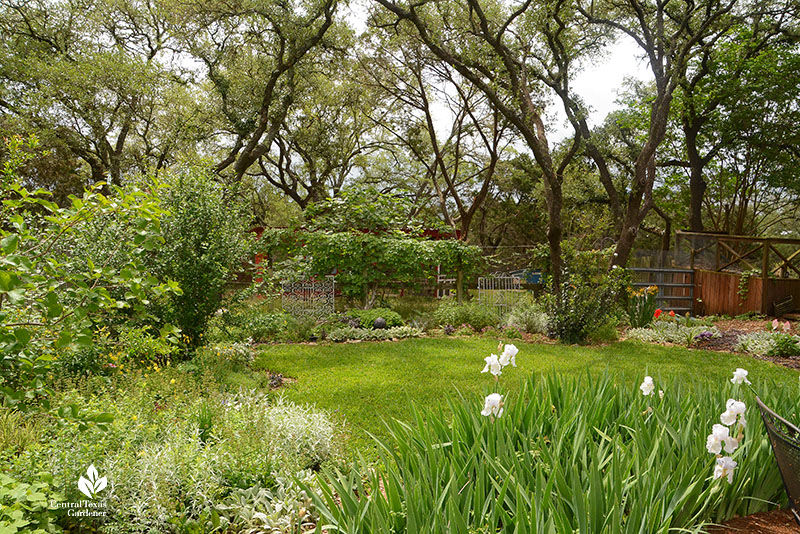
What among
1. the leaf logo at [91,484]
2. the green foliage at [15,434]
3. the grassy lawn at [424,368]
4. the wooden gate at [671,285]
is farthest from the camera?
the wooden gate at [671,285]

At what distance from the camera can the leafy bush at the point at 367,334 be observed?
855 cm

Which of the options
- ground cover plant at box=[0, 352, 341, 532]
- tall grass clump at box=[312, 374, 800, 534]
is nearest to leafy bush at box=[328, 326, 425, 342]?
ground cover plant at box=[0, 352, 341, 532]

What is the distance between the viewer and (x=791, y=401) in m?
2.82

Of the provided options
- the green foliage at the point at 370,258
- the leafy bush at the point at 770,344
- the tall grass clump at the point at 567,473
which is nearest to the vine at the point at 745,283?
the leafy bush at the point at 770,344

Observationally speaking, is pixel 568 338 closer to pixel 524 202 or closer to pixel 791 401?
pixel 791 401

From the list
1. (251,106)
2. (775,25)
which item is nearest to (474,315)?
(251,106)

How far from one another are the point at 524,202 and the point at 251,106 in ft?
46.8

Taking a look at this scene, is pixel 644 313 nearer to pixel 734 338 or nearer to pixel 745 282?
pixel 734 338

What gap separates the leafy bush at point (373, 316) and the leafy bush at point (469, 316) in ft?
2.97

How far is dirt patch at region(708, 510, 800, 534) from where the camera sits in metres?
1.98

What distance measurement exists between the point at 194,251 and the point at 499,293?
23.5 ft

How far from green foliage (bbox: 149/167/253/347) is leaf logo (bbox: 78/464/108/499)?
326 cm

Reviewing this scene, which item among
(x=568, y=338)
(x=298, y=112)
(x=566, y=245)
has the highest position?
(x=298, y=112)

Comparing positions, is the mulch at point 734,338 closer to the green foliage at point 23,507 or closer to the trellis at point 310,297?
the trellis at point 310,297
